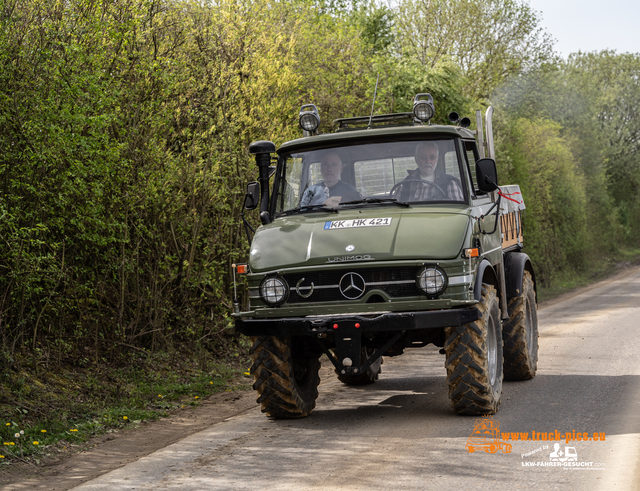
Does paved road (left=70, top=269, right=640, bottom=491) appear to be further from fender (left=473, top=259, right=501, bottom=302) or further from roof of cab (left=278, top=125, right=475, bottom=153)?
roof of cab (left=278, top=125, right=475, bottom=153)

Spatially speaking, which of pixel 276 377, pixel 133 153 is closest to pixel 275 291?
pixel 276 377

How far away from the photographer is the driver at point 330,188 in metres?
7.94

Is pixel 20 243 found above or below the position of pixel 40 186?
below

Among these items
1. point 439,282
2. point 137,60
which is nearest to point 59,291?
point 137,60

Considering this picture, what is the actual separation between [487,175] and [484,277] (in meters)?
0.98

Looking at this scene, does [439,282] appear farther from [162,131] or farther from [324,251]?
[162,131]

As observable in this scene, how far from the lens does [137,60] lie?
9.97 m

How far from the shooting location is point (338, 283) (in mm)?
7062

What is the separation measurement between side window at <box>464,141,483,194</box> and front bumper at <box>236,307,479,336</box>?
1.60 m

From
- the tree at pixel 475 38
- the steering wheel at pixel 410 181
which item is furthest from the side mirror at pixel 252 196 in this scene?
the tree at pixel 475 38

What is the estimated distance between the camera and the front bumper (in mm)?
6789

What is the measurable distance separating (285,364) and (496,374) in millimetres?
2014

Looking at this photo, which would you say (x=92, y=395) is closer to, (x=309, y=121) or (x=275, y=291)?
(x=275, y=291)

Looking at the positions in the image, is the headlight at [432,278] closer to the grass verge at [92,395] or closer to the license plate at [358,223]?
the license plate at [358,223]
